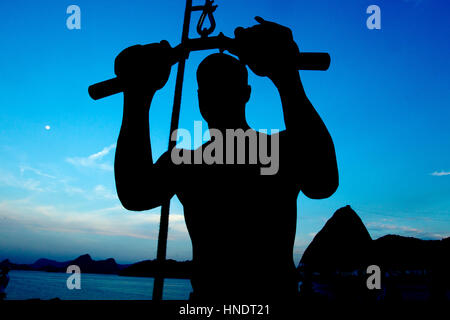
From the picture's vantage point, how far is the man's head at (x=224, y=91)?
4.62ft

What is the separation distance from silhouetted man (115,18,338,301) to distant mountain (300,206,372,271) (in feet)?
175

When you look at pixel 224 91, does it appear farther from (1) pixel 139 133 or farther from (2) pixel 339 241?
(2) pixel 339 241

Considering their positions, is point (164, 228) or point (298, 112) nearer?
point (298, 112)

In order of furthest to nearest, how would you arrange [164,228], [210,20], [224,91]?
1. [164,228]
2. [210,20]
3. [224,91]

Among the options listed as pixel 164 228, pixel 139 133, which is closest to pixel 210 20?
pixel 139 133

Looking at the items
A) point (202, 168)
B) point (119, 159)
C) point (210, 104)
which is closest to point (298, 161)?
point (202, 168)

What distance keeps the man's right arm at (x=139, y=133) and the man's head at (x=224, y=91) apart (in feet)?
0.79

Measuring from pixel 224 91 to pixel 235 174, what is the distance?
1.52 ft

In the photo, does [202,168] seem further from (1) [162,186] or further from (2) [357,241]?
(2) [357,241]

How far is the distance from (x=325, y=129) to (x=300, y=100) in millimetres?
149

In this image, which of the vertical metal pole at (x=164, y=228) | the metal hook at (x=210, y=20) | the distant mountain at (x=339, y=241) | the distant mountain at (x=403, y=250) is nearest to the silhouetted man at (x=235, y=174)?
the metal hook at (x=210, y=20)

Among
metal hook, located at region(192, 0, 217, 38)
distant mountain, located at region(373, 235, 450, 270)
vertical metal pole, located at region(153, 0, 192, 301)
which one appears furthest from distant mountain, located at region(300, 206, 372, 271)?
metal hook, located at region(192, 0, 217, 38)

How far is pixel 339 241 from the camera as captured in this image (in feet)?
175

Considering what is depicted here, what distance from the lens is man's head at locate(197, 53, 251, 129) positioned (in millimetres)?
1408
